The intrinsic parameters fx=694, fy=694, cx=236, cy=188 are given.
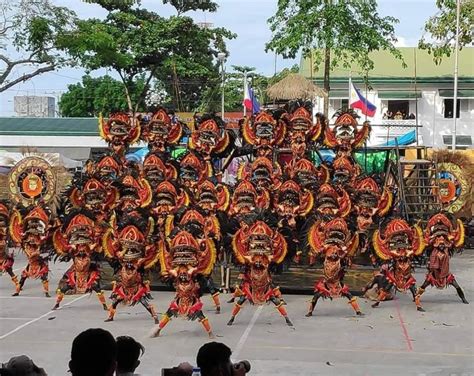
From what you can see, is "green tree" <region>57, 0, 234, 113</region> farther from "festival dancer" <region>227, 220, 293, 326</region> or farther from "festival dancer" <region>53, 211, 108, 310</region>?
"festival dancer" <region>227, 220, 293, 326</region>

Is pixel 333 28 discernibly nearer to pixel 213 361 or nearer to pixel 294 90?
pixel 294 90

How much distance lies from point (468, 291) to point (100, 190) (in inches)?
283

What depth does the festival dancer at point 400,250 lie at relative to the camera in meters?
11.3

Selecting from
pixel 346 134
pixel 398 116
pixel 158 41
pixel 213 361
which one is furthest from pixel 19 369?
pixel 398 116

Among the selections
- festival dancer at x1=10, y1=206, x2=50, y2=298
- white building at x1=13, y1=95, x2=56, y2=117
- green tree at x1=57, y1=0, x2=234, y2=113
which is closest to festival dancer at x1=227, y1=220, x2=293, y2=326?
festival dancer at x1=10, y1=206, x2=50, y2=298

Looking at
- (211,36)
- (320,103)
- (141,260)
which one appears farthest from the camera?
(320,103)

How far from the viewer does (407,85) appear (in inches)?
1117

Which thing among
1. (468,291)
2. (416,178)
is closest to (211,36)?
(416,178)

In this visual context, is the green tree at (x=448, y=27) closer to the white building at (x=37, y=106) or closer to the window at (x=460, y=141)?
the window at (x=460, y=141)

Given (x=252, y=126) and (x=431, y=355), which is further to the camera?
(x=252, y=126)

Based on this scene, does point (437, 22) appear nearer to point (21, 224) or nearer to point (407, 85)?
point (407, 85)

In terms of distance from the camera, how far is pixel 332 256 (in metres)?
10.7

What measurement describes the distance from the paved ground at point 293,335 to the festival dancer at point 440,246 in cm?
46

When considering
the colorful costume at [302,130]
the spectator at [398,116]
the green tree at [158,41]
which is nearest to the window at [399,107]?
the spectator at [398,116]
